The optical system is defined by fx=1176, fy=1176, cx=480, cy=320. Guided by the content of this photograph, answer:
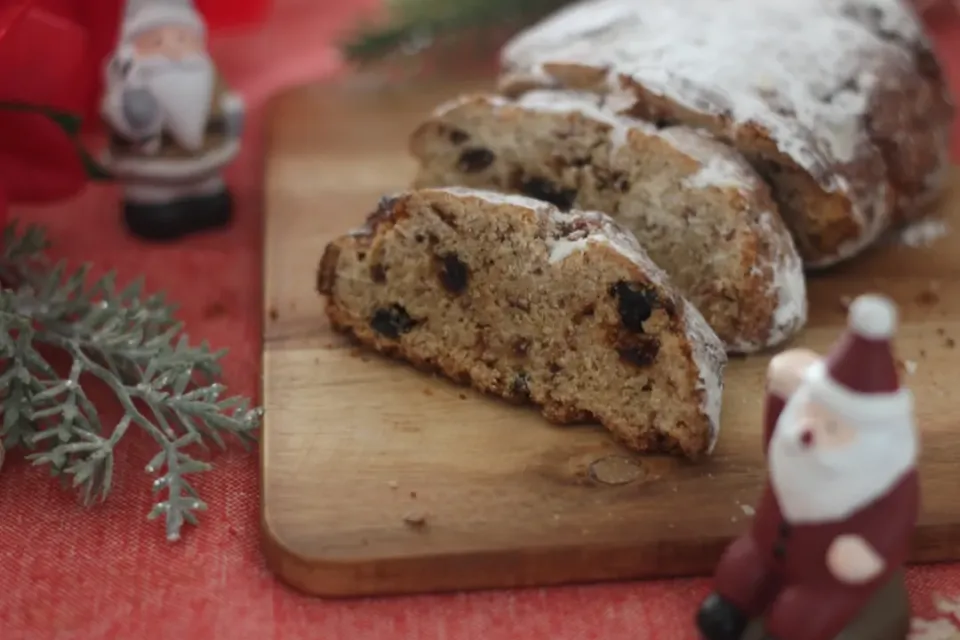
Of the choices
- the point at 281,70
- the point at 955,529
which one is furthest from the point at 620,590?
the point at 281,70

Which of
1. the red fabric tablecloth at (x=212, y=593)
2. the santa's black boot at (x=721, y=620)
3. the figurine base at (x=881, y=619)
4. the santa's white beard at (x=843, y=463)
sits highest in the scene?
the santa's white beard at (x=843, y=463)

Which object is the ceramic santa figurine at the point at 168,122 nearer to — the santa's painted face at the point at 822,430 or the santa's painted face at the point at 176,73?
the santa's painted face at the point at 176,73

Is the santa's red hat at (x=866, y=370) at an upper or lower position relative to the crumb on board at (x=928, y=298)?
upper

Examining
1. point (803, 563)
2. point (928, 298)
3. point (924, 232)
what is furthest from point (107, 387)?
point (924, 232)

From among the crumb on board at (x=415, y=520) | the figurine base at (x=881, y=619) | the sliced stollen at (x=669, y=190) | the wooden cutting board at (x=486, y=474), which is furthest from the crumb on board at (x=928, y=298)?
the crumb on board at (x=415, y=520)

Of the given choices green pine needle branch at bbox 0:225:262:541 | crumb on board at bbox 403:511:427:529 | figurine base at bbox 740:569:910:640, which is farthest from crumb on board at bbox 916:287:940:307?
green pine needle branch at bbox 0:225:262:541

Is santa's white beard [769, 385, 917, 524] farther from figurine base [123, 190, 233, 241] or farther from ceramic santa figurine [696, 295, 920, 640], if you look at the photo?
figurine base [123, 190, 233, 241]

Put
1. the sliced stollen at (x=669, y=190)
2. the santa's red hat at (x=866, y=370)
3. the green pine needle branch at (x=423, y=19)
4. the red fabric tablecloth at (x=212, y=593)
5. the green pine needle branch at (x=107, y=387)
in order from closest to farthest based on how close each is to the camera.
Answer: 1. the santa's red hat at (x=866, y=370)
2. the red fabric tablecloth at (x=212, y=593)
3. the green pine needle branch at (x=107, y=387)
4. the sliced stollen at (x=669, y=190)
5. the green pine needle branch at (x=423, y=19)
